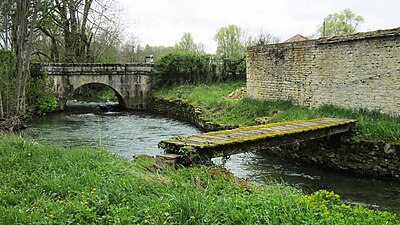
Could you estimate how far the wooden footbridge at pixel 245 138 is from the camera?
22.3ft

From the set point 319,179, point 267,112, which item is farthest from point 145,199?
point 267,112

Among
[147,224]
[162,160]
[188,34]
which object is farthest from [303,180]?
[188,34]

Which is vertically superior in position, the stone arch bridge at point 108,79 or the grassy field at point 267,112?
the stone arch bridge at point 108,79

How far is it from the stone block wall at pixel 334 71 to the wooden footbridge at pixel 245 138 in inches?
62.8

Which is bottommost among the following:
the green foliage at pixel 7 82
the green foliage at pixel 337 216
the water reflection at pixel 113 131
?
the water reflection at pixel 113 131

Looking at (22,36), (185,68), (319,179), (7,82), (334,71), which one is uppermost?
(22,36)

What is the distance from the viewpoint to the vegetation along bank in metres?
9.18

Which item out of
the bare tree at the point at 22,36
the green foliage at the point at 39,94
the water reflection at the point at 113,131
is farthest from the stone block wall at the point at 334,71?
the green foliage at the point at 39,94

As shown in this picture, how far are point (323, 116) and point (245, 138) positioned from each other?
5.48 m

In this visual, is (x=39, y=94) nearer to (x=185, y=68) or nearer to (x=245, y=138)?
(x=185, y=68)

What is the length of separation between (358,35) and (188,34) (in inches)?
1538

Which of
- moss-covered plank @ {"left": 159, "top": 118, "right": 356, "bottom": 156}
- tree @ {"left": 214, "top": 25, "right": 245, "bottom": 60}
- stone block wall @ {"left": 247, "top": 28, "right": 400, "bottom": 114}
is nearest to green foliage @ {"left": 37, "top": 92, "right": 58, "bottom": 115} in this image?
stone block wall @ {"left": 247, "top": 28, "right": 400, "bottom": 114}

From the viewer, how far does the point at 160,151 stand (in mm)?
11422

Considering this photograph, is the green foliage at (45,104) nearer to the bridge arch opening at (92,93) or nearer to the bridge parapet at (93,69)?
the bridge parapet at (93,69)
